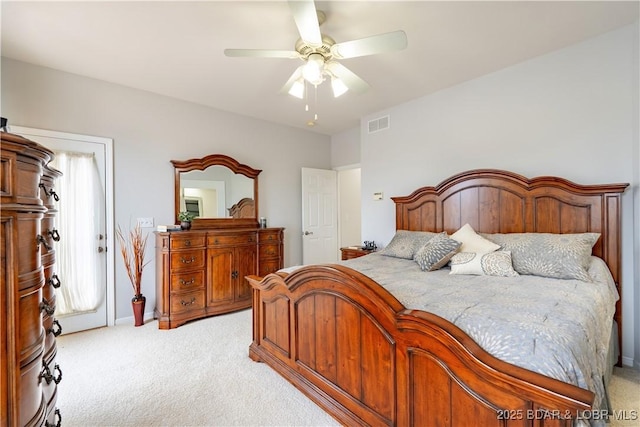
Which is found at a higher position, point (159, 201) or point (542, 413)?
point (159, 201)

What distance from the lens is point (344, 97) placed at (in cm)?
364

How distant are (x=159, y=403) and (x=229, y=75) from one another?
302 cm

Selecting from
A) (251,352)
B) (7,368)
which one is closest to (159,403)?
(251,352)

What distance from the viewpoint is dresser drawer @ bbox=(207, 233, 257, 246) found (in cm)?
354

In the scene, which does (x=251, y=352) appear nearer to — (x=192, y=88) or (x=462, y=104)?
(x=192, y=88)

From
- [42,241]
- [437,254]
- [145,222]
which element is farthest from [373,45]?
[145,222]

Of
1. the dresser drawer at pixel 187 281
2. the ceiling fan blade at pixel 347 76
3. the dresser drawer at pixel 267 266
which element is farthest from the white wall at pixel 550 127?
the dresser drawer at pixel 187 281

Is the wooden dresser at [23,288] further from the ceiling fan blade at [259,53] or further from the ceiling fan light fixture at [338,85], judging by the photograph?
the ceiling fan light fixture at [338,85]

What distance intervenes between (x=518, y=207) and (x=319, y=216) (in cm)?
307

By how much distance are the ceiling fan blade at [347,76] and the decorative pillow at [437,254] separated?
154 cm

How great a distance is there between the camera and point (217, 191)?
4016 millimetres

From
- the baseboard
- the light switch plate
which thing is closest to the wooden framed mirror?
the light switch plate

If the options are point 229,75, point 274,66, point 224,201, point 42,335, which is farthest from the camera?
point 224,201

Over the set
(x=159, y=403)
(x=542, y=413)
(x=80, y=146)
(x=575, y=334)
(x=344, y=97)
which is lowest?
(x=159, y=403)
